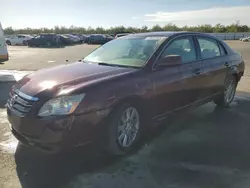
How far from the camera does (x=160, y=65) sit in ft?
13.6

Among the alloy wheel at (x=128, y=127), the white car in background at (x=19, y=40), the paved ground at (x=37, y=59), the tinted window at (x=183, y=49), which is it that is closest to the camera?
the alloy wheel at (x=128, y=127)

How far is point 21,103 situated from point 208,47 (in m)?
3.61

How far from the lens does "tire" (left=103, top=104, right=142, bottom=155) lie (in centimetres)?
351

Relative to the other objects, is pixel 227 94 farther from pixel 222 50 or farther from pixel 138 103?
pixel 138 103

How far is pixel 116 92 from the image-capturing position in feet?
11.5

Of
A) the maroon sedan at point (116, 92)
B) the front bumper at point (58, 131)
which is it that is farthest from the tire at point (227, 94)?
the front bumper at point (58, 131)

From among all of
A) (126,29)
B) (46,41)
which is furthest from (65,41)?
(126,29)

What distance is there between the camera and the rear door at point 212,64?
512 cm

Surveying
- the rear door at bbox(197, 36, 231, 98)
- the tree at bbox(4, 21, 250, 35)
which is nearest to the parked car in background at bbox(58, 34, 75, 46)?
the tree at bbox(4, 21, 250, 35)

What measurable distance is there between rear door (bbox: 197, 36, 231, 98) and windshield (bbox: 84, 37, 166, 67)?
3.65 feet

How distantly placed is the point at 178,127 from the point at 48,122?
2.54 meters

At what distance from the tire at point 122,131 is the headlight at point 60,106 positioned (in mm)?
528

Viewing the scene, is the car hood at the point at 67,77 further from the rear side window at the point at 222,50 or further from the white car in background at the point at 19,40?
the white car in background at the point at 19,40

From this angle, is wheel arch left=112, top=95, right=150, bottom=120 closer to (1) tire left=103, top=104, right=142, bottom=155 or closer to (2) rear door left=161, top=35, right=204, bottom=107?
(1) tire left=103, top=104, right=142, bottom=155
